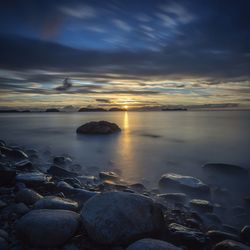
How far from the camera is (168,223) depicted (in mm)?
5398

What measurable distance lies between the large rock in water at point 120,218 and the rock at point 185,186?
4.32 m

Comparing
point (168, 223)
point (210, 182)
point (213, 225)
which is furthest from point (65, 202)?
point (210, 182)

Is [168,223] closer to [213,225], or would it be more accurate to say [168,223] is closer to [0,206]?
[213,225]

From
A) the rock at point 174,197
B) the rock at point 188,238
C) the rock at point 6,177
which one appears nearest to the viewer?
the rock at point 188,238

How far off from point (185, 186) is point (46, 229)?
5967 mm

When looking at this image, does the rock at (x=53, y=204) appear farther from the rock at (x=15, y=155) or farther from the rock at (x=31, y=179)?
the rock at (x=15, y=155)

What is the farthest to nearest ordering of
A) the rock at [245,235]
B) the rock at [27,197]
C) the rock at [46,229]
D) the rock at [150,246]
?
the rock at [27,197] → the rock at [245,235] → the rock at [46,229] → the rock at [150,246]

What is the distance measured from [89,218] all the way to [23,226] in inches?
40.4

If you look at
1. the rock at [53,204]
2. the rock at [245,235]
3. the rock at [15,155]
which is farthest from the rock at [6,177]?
the rock at [15,155]

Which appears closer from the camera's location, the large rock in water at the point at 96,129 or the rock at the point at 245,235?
the rock at the point at 245,235

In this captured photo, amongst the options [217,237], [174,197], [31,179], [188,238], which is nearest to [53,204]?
[31,179]

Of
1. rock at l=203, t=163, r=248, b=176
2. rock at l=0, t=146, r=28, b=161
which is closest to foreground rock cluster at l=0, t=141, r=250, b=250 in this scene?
rock at l=203, t=163, r=248, b=176

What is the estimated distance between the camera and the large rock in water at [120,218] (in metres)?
4.17

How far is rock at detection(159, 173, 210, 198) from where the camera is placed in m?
8.70
